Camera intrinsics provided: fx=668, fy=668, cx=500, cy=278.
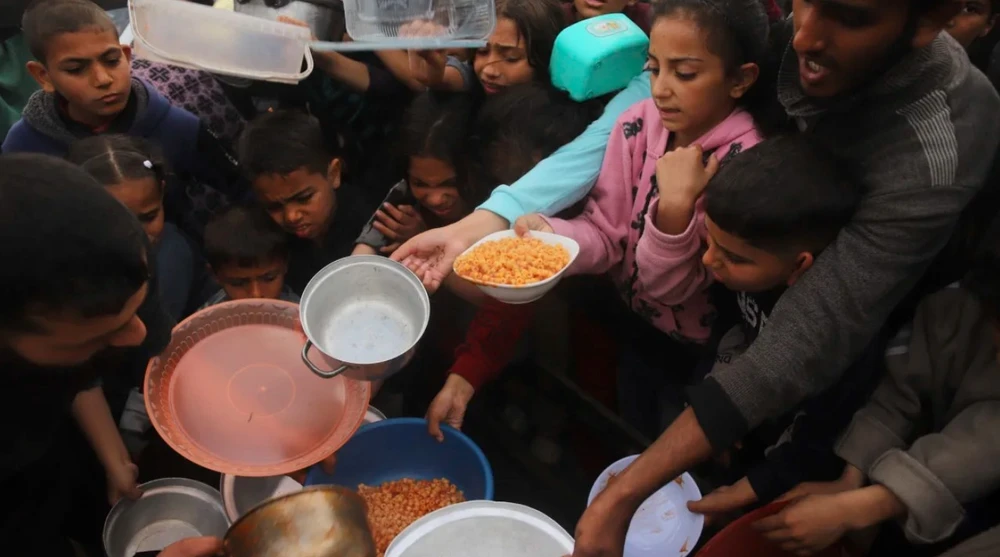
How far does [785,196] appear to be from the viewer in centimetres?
108

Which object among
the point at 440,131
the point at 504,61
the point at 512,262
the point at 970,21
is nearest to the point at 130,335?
the point at 512,262

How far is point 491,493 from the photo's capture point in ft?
4.85

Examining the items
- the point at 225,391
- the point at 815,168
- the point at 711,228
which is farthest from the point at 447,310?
the point at 815,168

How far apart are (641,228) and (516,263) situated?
1.00ft

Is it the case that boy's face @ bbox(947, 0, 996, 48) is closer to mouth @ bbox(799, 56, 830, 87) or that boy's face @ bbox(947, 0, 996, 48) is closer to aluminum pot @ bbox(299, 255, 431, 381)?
mouth @ bbox(799, 56, 830, 87)

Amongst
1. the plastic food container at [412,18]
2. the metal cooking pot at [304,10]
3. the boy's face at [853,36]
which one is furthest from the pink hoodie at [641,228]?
the metal cooking pot at [304,10]

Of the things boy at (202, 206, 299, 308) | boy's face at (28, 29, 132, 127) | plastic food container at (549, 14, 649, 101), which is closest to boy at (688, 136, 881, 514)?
plastic food container at (549, 14, 649, 101)

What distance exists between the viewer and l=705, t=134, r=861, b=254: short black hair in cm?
106

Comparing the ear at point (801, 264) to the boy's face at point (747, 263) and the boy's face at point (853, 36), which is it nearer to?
the boy's face at point (747, 263)

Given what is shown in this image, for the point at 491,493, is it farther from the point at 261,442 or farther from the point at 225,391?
the point at 225,391

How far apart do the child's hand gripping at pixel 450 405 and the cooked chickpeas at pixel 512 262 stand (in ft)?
1.54

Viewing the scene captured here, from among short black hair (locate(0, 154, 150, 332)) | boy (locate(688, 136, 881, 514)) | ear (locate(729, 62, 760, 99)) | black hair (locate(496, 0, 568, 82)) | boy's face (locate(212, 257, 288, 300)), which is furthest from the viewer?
boy's face (locate(212, 257, 288, 300))

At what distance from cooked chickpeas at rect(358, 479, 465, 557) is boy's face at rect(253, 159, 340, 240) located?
72cm

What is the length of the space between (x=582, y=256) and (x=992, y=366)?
0.73 meters
